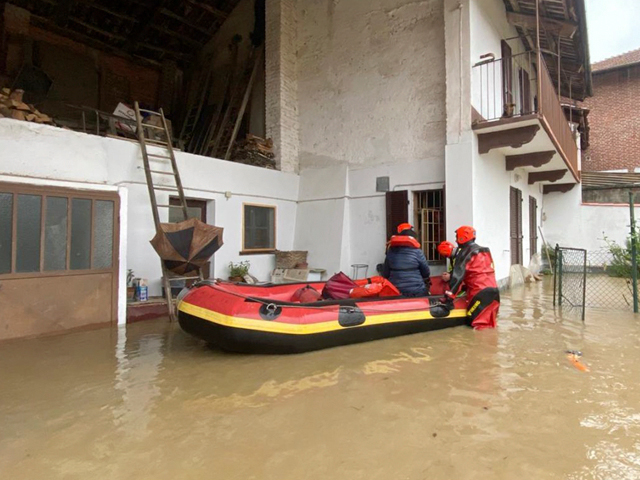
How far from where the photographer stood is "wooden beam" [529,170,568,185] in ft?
36.7

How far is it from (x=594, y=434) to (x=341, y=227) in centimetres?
668

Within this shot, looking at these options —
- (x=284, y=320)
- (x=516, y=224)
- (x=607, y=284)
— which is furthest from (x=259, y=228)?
(x=607, y=284)

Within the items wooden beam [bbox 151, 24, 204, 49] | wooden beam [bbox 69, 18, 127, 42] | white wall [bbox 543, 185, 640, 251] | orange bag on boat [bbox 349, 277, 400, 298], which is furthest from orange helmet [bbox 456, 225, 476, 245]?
wooden beam [bbox 69, 18, 127, 42]

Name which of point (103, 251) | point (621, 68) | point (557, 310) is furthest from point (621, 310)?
point (621, 68)

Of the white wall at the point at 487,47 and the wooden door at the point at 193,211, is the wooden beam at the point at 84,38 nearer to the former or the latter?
the wooden door at the point at 193,211

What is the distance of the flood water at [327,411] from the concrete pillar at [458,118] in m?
2.94

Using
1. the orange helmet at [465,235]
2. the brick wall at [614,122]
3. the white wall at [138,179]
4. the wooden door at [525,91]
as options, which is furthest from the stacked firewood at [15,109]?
the brick wall at [614,122]

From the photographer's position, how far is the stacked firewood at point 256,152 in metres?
9.37

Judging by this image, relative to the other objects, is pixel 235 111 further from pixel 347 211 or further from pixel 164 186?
pixel 164 186

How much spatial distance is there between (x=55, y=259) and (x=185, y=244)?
1.63m

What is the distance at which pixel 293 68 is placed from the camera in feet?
32.9

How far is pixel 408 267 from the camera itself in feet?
17.9

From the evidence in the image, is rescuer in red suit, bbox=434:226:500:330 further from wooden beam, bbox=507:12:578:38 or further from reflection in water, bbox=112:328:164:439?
wooden beam, bbox=507:12:578:38

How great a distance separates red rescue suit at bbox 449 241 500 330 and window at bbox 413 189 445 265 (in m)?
2.47
